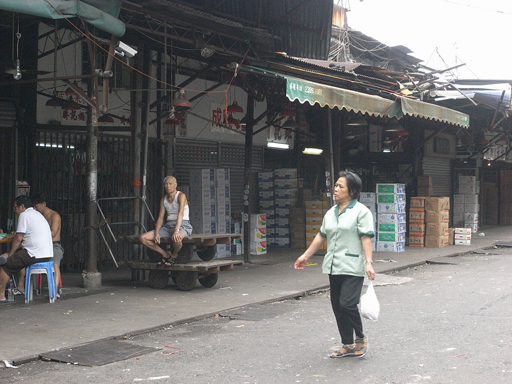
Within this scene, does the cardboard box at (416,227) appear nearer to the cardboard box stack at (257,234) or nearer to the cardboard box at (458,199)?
the cardboard box stack at (257,234)

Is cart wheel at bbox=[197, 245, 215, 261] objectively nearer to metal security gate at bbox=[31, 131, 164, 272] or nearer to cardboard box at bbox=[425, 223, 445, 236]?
metal security gate at bbox=[31, 131, 164, 272]

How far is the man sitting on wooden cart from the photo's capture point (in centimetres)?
973

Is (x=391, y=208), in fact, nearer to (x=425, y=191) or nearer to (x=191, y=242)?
(x=425, y=191)

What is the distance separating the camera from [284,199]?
16938 mm

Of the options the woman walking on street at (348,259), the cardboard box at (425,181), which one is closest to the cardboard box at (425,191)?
the cardboard box at (425,181)

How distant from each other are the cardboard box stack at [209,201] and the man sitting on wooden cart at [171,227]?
3549 millimetres

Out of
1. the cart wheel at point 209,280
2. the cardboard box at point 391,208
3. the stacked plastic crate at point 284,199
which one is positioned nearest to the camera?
the cart wheel at point 209,280

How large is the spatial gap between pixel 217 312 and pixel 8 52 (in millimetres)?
6902

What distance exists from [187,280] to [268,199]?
7.54 meters

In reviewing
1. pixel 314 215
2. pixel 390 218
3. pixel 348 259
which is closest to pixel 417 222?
pixel 390 218

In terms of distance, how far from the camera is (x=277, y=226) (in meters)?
17.2

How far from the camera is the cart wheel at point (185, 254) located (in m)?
9.97

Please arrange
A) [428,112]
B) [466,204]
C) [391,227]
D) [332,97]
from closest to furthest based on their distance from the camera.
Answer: [332,97]
[428,112]
[391,227]
[466,204]

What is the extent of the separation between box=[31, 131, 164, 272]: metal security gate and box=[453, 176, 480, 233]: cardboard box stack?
13.8m
